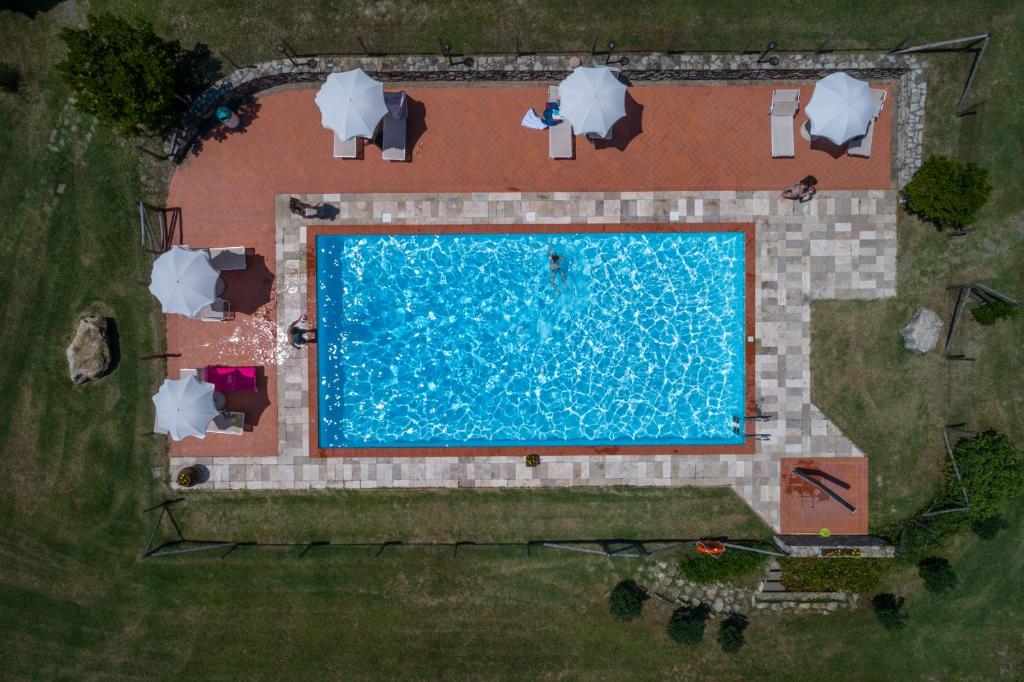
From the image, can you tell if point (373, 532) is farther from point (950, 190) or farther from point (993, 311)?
point (993, 311)

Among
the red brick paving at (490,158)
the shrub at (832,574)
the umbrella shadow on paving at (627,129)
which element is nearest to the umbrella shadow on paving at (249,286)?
the red brick paving at (490,158)

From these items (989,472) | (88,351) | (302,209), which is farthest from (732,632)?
(88,351)

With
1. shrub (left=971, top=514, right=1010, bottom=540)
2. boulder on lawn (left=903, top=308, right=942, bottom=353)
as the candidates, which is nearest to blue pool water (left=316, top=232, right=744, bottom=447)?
boulder on lawn (left=903, top=308, right=942, bottom=353)

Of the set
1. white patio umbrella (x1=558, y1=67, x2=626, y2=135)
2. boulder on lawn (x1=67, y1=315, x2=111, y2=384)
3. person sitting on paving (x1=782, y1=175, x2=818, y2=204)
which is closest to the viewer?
white patio umbrella (x1=558, y1=67, x2=626, y2=135)

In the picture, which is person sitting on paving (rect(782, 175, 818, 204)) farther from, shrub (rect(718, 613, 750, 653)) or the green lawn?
shrub (rect(718, 613, 750, 653))

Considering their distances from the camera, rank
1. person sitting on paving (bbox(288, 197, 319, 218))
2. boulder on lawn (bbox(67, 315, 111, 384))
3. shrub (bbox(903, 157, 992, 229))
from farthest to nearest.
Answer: person sitting on paving (bbox(288, 197, 319, 218)) → boulder on lawn (bbox(67, 315, 111, 384)) → shrub (bbox(903, 157, 992, 229))

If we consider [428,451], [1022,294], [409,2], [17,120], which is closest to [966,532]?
[1022,294]

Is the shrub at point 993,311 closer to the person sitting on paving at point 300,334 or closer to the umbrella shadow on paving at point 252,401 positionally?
the person sitting on paving at point 300,334
